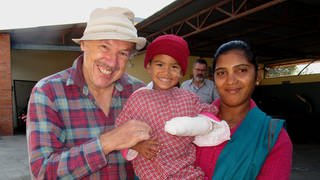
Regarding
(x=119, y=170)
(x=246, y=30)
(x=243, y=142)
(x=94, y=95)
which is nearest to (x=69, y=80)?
(x=94, y=95)

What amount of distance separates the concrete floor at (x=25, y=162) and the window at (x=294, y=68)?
217 inches

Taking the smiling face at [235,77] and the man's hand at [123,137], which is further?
the smiling face at [235,77]

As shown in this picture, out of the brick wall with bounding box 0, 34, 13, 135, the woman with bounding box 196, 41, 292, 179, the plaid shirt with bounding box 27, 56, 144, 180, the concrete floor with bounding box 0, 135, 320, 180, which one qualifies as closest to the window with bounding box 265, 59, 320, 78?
the concrete floor with bounding box 0, 135, 320, 180

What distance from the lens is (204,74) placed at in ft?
20.5

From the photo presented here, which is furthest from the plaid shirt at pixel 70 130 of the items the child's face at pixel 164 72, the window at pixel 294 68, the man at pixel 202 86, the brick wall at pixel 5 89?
the window at pixel 294 68

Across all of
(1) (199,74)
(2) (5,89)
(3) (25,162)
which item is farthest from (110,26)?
(2) (5,89)

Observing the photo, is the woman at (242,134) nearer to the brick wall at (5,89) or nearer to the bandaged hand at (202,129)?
the bandaged hand at (202,129)

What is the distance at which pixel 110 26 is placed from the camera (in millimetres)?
1690

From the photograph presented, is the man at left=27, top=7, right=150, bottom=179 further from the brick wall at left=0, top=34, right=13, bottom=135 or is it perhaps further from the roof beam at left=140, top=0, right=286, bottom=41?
the brick wall at left=0, top=34, right=13, bottom=135

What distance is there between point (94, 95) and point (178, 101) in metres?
0.50

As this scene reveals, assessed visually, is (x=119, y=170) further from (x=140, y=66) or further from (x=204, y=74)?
(x=140, y=66)

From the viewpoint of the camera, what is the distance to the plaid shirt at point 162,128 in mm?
1684

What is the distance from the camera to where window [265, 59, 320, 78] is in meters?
13.8

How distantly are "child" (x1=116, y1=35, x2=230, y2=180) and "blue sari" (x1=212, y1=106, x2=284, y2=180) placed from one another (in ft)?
0.29
